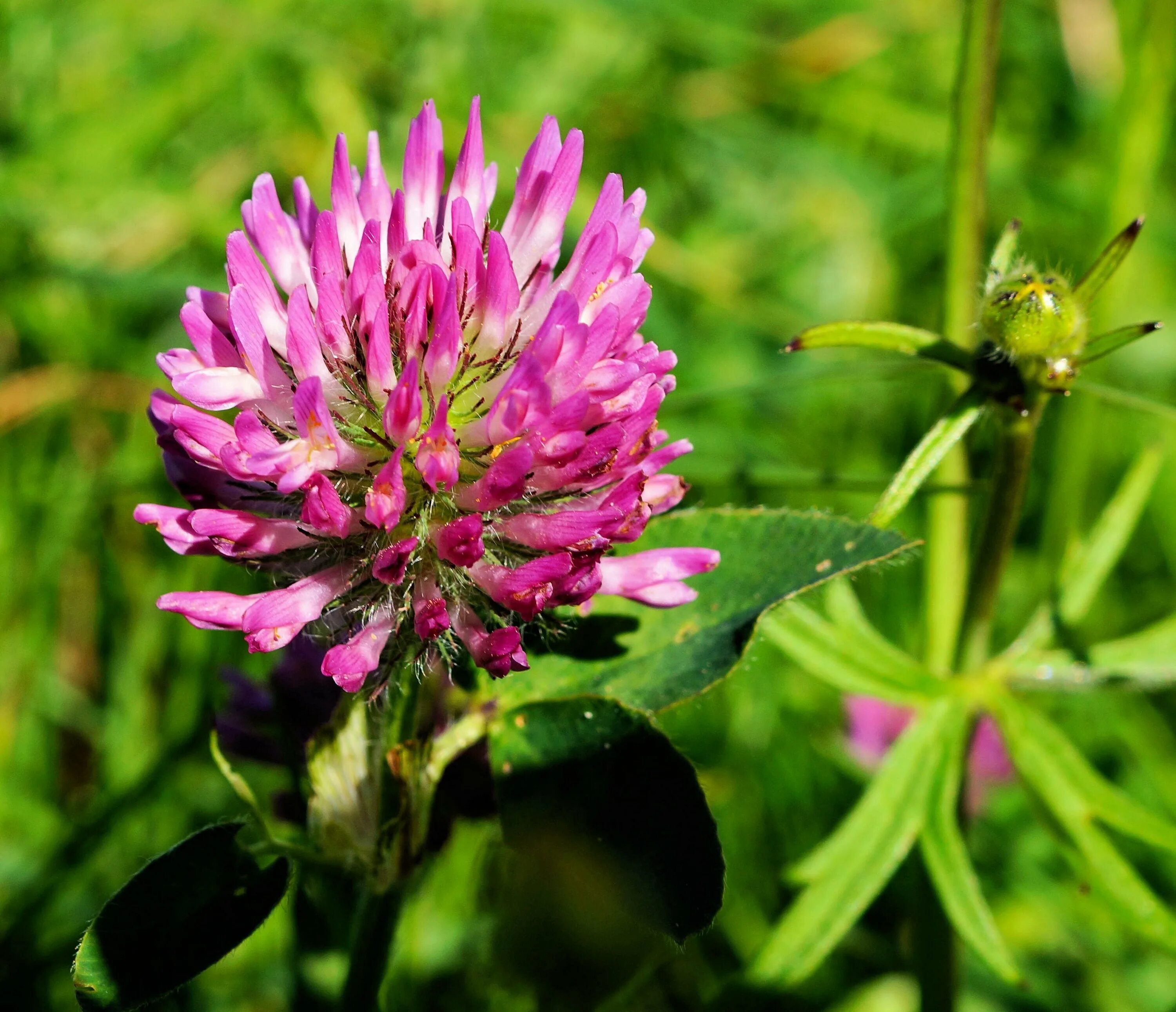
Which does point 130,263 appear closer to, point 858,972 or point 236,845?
point 236,845

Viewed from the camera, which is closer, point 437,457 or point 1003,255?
point 437,457

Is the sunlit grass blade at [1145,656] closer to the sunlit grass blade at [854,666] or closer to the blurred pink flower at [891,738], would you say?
the sunlit grass blade at [854,666]

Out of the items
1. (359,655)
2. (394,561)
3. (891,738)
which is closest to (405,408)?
(394,561)

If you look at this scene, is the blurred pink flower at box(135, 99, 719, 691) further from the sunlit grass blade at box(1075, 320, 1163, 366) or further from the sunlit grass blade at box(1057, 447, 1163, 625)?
the sunlit grass blade at box(1057, 447, 1163, 625)

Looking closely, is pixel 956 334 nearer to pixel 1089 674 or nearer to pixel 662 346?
pixel 1089 674

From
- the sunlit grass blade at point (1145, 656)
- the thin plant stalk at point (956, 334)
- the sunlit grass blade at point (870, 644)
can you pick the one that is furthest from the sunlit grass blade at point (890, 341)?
the sunlit grass blade at point (1145, 656)
